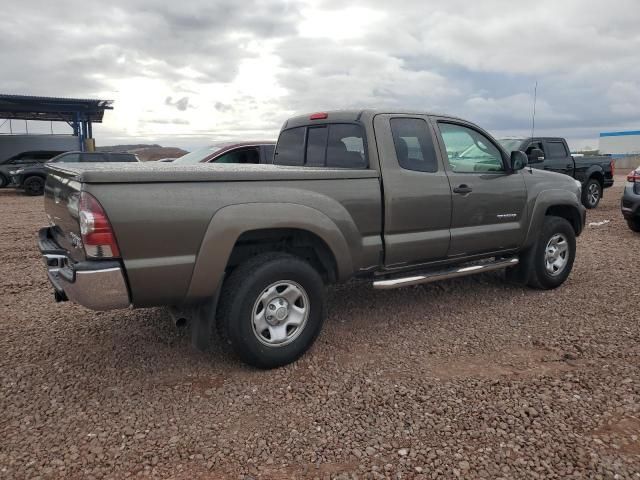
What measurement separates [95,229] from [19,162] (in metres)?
18.0

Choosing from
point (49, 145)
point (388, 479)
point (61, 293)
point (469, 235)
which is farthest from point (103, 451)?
point (49, 145)

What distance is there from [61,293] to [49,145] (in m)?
26.9

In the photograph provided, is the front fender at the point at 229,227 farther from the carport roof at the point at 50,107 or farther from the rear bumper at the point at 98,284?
the carport roof at the point at 50,107

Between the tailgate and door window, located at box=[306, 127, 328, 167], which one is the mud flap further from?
door window, located at box=[306, 127, 328, 167]

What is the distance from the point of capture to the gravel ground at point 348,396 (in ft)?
8.48

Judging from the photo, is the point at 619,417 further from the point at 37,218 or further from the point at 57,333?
the point at 37,218

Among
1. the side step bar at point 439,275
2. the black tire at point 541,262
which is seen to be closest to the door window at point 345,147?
the side step bar at point 439,275

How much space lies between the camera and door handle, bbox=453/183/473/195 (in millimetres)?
4465

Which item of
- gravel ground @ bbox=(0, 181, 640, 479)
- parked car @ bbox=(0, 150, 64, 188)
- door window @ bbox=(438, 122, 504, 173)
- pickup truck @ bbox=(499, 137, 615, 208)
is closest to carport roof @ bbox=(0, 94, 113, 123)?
parked car @ bbox=(0, 150, 64, 188)

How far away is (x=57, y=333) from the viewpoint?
430cm

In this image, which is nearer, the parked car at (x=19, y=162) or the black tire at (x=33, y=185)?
the black tire at (x=33, y=185)

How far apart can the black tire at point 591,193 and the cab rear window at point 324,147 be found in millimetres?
10713

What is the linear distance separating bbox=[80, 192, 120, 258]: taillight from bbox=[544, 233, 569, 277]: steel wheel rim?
4419 mm

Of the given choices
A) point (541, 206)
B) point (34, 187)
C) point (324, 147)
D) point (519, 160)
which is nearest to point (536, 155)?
point (519, 160)
